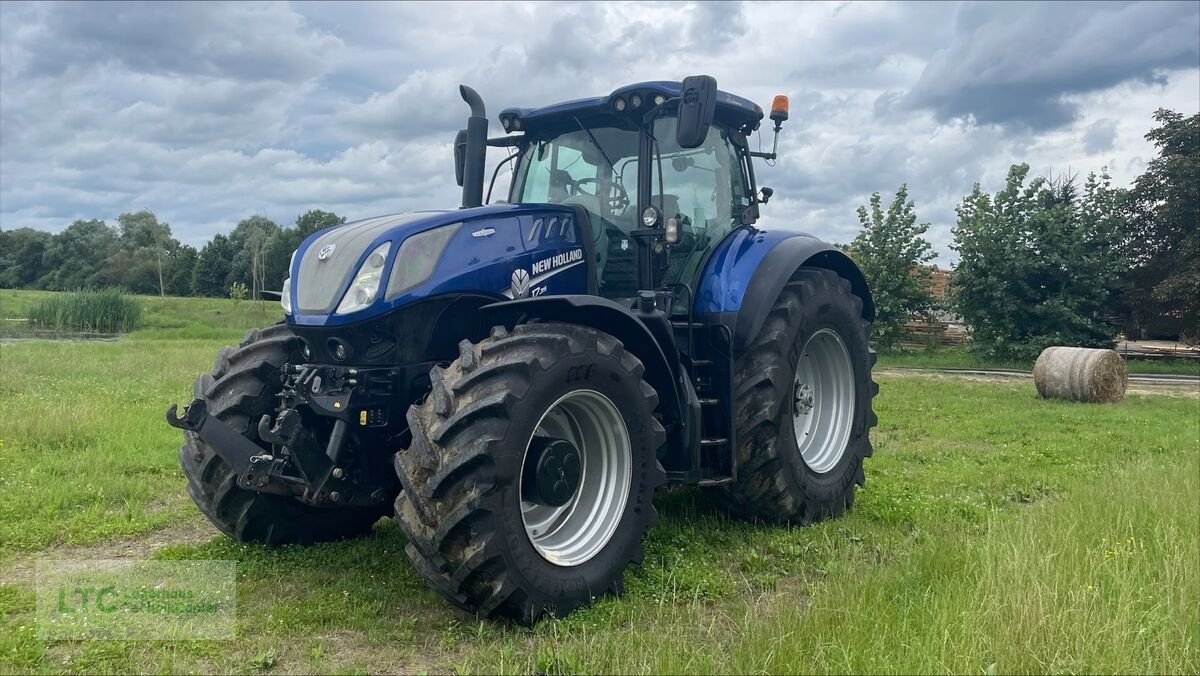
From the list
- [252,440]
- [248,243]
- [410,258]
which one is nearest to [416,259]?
[410,258]

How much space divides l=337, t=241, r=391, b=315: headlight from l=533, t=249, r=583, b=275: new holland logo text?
87 cm

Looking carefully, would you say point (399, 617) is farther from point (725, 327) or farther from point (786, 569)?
point (725, 327)

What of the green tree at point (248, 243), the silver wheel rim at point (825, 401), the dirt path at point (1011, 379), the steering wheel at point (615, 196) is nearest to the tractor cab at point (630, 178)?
the steering wheel at point (615, 196)

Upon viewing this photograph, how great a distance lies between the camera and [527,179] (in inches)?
228

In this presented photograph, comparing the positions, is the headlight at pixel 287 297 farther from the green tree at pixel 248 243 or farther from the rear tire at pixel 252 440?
the green tree at pixel 248 243

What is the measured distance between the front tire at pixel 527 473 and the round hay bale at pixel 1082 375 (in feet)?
37.9

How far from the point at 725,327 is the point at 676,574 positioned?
4.84ft

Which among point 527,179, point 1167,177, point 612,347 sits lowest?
point 612,347

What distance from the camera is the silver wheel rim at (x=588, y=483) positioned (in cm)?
418

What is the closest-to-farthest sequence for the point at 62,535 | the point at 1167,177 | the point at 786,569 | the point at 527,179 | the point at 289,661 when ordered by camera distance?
the point at 289,661 → the point at 786,569 → the point at 62,535 → the point at 527,179 → the point at 1167,177

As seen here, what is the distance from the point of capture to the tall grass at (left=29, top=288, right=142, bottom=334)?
2841 cm

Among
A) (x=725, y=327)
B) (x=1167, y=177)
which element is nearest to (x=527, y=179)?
(x=725, y=327)

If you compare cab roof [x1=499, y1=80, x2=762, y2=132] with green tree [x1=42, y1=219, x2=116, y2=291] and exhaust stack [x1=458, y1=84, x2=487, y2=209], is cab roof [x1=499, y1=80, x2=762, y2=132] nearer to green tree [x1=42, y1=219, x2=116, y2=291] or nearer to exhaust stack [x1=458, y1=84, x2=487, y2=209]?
exhaust stack [x1=458, y1=84, x2=487, y2=209]
